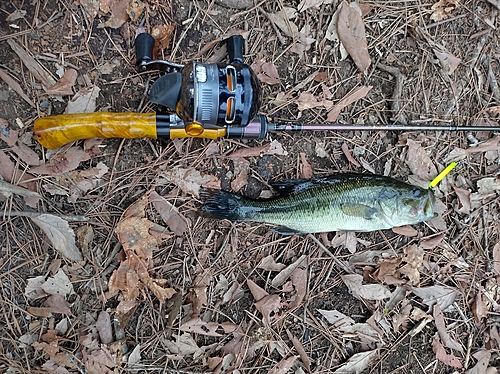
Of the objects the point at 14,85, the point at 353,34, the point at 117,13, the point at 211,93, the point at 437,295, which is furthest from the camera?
the point at 437,295

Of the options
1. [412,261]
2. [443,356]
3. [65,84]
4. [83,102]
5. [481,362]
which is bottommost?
[481,362]

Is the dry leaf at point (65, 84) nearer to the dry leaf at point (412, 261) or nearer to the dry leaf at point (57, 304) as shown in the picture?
the dry leaf at point (57, 304)

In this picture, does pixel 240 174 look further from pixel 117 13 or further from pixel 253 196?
pixel 117 13

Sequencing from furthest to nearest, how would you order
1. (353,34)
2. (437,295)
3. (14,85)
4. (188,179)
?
1. (437,295)
2. (353,34)
3. (188,179)
4. (14,85)

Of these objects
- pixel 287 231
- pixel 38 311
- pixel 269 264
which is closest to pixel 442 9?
pixel 287 231

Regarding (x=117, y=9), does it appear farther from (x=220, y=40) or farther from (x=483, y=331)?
(x=483, y=331)

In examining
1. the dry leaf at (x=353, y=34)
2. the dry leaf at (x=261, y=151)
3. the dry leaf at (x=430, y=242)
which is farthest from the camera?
the dry leaf at (x=430, y=242)

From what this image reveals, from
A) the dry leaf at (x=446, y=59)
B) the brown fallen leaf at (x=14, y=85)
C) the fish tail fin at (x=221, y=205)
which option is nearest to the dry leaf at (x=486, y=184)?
the dry leaf at (x=446, y=59)
